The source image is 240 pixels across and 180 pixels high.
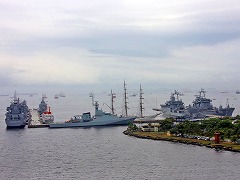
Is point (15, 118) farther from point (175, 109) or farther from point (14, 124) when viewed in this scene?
point (175, 109)

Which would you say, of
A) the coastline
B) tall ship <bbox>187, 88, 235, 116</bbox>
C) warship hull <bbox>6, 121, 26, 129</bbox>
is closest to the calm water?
the coastline

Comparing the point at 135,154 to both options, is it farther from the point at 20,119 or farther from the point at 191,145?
the point at 20,119

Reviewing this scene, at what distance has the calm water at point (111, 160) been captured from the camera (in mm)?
35438

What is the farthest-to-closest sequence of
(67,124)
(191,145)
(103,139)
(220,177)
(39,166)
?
(67,124)
(103,139)
(191,145)
(39,166)
(220,177)

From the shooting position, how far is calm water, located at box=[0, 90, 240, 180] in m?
35.4

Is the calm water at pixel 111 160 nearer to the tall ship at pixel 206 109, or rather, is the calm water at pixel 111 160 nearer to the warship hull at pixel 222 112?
the tall ship at pixel 206 109

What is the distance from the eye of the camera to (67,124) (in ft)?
259


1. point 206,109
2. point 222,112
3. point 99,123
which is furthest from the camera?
point 206,109

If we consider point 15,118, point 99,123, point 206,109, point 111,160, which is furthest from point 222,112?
point 111,160

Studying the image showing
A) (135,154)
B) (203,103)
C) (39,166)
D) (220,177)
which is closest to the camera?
(220,177)

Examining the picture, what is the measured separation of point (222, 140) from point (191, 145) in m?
3.80

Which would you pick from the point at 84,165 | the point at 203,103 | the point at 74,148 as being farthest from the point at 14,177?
the point at 203,103

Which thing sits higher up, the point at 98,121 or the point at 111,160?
the point at 98,121

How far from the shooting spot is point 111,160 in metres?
41.5
